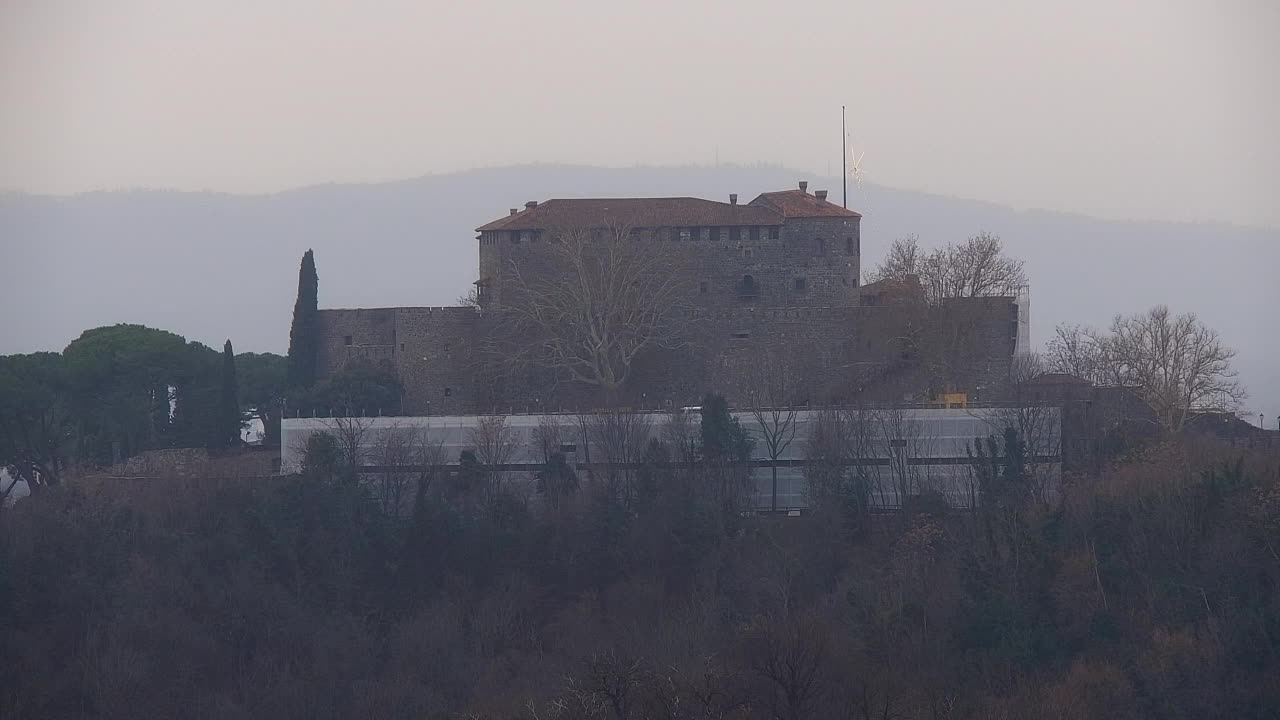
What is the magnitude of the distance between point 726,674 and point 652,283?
19501 millimetres

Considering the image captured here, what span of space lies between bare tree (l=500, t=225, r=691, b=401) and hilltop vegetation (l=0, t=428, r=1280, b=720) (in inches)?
178

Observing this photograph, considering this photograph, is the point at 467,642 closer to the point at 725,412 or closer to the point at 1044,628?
the point at 725,412

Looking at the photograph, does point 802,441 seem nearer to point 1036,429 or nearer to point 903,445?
point 903,445

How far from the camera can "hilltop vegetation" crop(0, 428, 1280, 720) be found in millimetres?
37094

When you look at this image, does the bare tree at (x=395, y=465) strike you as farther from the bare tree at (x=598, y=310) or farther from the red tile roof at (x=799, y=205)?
the red tile roof at (x=799, y=205)

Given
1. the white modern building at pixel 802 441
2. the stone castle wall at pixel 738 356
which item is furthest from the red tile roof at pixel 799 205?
the white modern building at pixel 802 441

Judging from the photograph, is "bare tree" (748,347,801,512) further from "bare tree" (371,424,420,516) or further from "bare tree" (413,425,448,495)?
"bare tree" (371,424,420,516)

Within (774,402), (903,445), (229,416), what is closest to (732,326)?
(774,402)

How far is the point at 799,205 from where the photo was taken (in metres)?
55.2

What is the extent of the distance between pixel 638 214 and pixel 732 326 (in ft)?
14.6

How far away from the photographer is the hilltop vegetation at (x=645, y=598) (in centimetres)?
3709

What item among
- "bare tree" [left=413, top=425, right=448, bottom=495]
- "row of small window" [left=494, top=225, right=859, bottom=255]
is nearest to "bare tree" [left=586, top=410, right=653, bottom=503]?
"bare tree" [left=413, top=425, right=448, bottom=495]

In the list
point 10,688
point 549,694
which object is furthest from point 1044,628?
point 10,688

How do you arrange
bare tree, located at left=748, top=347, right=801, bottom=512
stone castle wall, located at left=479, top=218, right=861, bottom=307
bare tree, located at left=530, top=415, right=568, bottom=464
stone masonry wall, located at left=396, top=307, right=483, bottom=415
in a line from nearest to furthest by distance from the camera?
bare tree, located at left=748, top=347, right=801, bottom=512 → bare tree, located at left=530, top=415, right=568, bottom=464 → stone masonry wall, located at left=396, top=307, right=483, bottom=415 → stone castle wall, located at left=479, top=218, right=861, bottom=307
